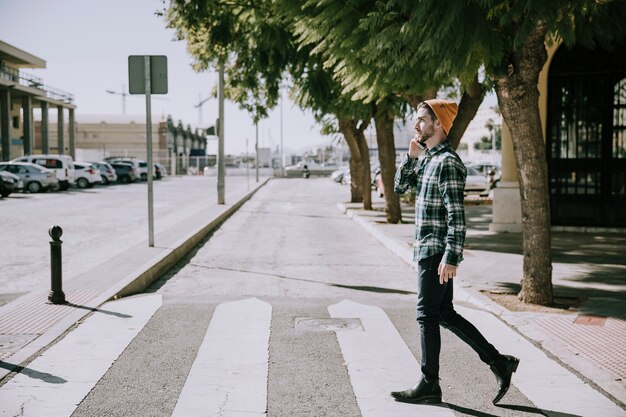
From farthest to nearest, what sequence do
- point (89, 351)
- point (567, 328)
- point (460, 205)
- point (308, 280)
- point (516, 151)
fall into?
point (308, 280) < point (516, 151) < point (567, 328) < point (89, 351) < point (460, 205)

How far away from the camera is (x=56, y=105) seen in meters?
64.4

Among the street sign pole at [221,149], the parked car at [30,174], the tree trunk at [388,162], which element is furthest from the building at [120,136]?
the tree trunk at [388,162]

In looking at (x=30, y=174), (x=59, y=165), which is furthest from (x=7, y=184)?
(x=59, y=165)

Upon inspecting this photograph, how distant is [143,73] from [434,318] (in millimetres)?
8351

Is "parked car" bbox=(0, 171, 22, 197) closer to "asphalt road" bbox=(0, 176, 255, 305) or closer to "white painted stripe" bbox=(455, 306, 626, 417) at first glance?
"asphalt road" bbox=(0, 176, 255, 305)

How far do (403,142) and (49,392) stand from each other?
129 m

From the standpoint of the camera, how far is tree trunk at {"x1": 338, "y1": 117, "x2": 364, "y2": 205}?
84.9 ft

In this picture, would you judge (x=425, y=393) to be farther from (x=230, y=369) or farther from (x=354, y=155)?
(x=354, y=155)

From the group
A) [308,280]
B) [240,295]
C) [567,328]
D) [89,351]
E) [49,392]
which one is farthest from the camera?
[308,280]

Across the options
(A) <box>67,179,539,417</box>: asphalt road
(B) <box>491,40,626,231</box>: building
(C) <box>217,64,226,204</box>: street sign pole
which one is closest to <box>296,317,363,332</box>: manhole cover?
(A) <box>67,179,539,417</box>: asphalt road

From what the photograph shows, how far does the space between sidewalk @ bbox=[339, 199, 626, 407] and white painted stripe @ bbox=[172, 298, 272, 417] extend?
2.39m

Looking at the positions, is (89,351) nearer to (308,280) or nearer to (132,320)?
(132,320)

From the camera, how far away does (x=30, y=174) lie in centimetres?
3488

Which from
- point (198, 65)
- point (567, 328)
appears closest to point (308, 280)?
point (567, 328)
